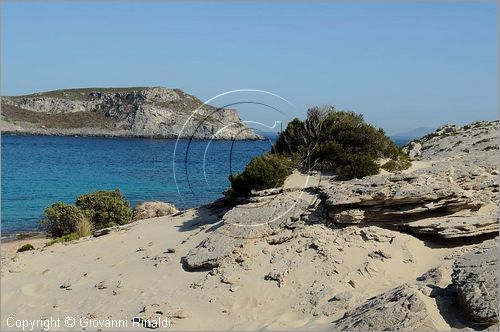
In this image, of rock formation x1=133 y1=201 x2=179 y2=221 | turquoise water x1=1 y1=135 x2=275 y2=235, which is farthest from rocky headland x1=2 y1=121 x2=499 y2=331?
turquoise water x1=1 y1=135 x2=275 y2=235

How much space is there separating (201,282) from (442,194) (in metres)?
6.90

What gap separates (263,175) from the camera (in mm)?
16906

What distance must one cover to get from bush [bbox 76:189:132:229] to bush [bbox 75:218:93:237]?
956 mm

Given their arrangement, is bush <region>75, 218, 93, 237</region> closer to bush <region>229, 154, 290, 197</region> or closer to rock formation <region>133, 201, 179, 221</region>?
rock formation <region>133, 201, 179, 221</region>

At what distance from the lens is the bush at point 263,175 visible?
55.4 ft

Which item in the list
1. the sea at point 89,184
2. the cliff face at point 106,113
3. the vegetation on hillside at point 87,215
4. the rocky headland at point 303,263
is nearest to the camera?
the rocky headland at point 303,263

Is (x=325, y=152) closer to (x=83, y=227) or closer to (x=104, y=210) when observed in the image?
(x=83, y=227)

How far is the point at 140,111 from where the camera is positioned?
151875 millimetres

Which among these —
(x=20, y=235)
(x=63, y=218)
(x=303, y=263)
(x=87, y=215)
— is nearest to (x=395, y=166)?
(x=303, y=263)

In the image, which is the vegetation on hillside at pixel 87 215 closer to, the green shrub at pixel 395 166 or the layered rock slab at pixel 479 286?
the green shrub at pixel 395 166

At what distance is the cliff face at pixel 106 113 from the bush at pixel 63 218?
110788 millimetres

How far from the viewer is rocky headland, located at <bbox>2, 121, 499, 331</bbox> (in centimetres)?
1075

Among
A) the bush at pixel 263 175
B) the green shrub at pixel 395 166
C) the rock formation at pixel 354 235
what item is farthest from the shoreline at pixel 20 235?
the green shrub at pixel 395 166

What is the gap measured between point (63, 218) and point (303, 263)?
14.1 m
